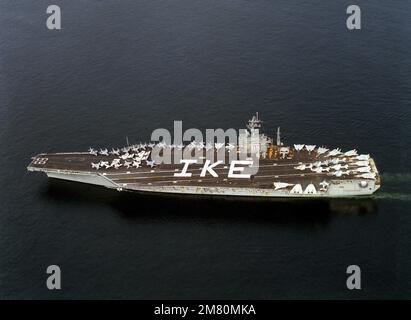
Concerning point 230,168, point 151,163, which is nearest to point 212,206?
point 230,168

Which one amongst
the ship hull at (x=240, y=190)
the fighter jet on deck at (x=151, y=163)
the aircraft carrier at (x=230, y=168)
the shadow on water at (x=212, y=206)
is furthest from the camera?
the fighter jet on deck at (x=151, y=163)

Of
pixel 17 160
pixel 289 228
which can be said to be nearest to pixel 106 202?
pixel 17 160

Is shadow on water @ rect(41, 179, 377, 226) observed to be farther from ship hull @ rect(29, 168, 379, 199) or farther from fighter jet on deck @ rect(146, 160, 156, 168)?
fighter jet on deck @ rect(146, 160, 156, 168)

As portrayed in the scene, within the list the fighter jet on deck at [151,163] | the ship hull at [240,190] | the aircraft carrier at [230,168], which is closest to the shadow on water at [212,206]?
the ship hull at [240,190]

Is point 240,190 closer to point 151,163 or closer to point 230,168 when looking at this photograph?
point 230,168

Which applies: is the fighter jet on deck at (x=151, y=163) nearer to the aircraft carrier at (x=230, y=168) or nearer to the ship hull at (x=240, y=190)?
the aircraft carrier at (x=230, y=168)

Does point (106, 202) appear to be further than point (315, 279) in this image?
Yes

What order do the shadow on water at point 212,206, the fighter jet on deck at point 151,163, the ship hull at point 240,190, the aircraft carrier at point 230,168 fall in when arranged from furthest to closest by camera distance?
1. the fighter jet on deck at point 151,163
2. the aircraft carrier at point 230,168
3. the ship hull at point 240,190
4. the shadow on water at point 212,206
